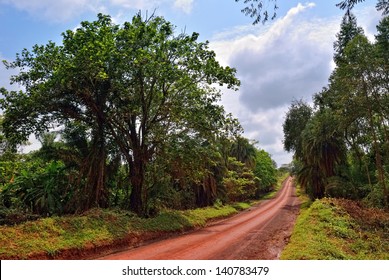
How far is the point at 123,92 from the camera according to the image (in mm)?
16594

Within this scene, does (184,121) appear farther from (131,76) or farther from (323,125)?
(323,125)

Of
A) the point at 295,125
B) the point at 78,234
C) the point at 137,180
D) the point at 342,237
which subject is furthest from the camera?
the point at 295,125

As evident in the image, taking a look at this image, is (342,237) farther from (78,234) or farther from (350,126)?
(350,126)

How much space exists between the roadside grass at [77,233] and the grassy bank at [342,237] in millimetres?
6403

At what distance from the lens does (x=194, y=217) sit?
69.5 ft

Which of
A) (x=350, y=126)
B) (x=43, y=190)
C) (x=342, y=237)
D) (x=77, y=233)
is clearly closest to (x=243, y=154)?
(x=350, y=126)

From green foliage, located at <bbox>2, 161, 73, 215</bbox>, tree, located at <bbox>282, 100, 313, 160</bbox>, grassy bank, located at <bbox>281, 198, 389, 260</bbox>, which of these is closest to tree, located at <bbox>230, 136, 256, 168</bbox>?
tree, located at <bbox>282, 100, 313, 160</bbox>

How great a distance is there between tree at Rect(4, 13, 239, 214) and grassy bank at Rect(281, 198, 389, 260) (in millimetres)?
7665

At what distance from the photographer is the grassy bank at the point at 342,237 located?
9.50m

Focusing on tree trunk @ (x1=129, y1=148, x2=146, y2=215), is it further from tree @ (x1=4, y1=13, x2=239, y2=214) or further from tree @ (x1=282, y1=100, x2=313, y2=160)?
tree @ (x1=282, y1=100, x2=313, y2=160)

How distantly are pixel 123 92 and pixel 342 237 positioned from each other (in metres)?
12.0

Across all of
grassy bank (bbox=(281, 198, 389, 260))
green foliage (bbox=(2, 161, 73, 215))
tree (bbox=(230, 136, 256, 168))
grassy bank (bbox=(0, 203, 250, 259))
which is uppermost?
tree (bbox=(230, 136, 256, 168))

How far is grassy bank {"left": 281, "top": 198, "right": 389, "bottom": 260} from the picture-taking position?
31.2ft

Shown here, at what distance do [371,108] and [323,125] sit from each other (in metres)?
10.5
